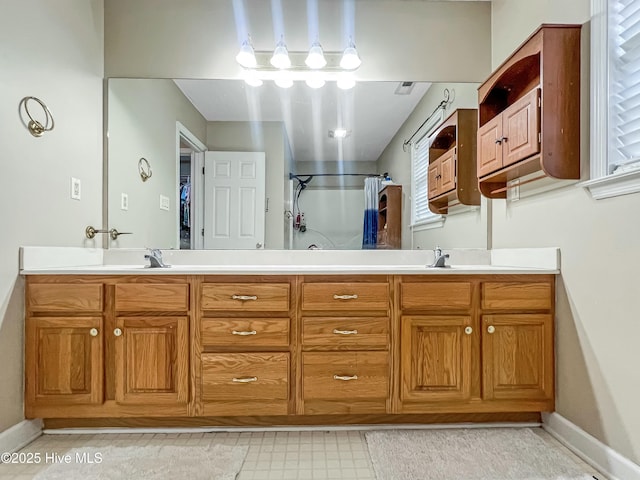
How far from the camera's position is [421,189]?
2.33 metres

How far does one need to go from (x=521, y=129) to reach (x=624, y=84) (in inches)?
15.0

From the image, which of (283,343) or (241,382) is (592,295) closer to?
(283,343)

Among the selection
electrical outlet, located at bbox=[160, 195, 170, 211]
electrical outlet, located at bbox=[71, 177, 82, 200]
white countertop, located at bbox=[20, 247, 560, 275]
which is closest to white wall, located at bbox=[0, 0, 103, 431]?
electrical outlet, located at bbox=[71, 177, 82, 200]

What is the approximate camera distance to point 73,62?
6.56 feet

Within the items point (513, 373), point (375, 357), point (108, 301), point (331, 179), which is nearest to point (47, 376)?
point (108, 301)

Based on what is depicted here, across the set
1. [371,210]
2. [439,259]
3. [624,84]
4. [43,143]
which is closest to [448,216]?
[439,259]

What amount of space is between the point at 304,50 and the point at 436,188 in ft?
3.84

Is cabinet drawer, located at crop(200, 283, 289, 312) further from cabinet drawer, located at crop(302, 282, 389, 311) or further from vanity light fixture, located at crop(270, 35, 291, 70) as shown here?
vanity light fixture, located at crop(270, 35, 291, 70)

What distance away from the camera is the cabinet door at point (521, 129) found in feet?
5.31

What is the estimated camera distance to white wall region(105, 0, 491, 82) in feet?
7.45

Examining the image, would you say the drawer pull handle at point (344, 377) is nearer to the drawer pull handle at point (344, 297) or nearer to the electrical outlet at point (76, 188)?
the drawer pull handle at point (344, 297)

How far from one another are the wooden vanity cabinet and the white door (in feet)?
2.29

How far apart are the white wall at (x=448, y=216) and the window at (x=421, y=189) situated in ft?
0.10

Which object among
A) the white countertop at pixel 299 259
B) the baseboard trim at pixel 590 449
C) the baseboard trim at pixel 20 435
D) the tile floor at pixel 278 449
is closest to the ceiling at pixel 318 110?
the white countertop at pixel 299 259
